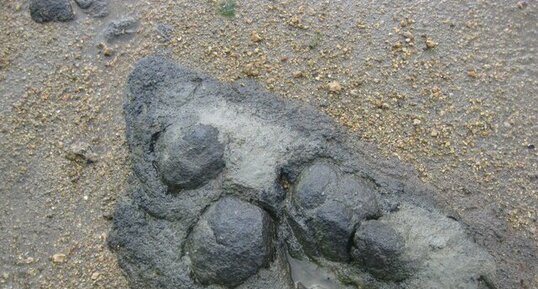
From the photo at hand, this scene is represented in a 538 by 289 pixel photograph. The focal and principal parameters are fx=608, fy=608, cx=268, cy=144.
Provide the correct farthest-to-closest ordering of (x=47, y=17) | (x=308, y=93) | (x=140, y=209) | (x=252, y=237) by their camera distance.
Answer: (x=47, y=17), (x=308, y=93), (x=140, y=209), (x=252, y=237)

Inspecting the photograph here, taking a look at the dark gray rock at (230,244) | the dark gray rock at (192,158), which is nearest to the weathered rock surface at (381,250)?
the dark gray rock at (230,244)

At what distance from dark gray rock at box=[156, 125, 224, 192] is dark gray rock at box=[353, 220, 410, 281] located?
1.49ft

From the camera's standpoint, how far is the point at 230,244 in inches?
66.9

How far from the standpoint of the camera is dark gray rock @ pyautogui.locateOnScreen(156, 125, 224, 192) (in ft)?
5.81

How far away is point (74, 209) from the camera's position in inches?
74.8

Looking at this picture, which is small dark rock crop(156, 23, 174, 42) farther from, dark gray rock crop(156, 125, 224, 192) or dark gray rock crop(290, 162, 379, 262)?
dark gray rock crop(290, 162, 379, 262)

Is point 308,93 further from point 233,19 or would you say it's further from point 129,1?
point 129,1

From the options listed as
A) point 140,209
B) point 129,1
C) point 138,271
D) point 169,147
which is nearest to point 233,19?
point 129,1

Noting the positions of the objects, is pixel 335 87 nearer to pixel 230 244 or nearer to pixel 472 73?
pixel 472 73

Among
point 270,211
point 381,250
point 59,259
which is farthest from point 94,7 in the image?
point 381,250

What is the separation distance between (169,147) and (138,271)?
38 centimetres

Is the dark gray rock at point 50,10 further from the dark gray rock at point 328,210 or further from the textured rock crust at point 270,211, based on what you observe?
the dark gray rock at point 328,210

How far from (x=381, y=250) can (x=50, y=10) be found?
4.54 ft

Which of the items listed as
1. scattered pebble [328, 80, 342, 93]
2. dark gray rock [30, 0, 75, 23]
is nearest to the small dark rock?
dark gray rock [30, 0, 75, 23]
